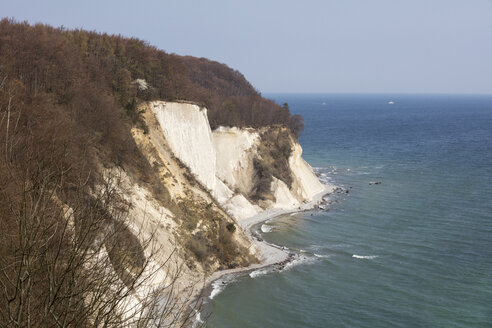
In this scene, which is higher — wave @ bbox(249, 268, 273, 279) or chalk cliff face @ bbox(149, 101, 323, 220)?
chalk cliff face @ bbox(149, 101, 323, 220)

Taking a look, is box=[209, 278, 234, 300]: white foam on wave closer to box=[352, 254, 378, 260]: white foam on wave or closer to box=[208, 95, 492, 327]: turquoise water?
box=[208, 95, 492, 327]: turquoise water

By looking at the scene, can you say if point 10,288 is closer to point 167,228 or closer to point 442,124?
point 167,228

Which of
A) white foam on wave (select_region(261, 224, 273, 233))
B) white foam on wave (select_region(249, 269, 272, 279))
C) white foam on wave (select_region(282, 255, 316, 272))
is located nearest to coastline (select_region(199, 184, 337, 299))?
white foam on wave (select_region(249, 269, 272, 279))

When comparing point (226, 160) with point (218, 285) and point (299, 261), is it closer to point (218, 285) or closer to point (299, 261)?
point (299, 261)

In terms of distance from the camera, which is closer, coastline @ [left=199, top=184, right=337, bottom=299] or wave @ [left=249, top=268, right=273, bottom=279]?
coastline @ [left=199, top=184, right=337, bottom=299]

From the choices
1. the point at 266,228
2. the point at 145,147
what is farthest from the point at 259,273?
the point at 145,147

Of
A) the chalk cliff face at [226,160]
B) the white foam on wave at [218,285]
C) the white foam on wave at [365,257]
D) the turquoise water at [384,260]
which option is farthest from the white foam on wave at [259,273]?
the chalk cliff face at [226,160]
